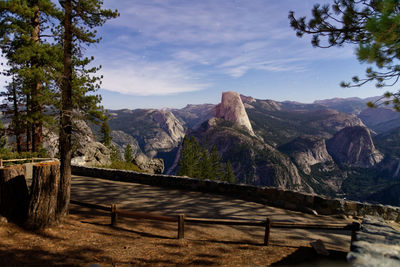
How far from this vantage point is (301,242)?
6395mm

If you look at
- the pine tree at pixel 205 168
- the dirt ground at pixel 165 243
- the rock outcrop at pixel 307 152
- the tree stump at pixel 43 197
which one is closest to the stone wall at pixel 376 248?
the dirt ground at pixel 165 243

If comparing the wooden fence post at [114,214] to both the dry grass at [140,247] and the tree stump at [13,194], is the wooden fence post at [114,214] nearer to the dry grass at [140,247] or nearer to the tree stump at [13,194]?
the dry grass at [140,247]

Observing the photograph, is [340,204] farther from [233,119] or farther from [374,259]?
[233,119]

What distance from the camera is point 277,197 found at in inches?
395

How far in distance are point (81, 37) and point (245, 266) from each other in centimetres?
854

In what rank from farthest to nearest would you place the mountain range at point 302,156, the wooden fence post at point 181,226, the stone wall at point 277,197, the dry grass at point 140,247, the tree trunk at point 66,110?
the mountain range at point 302,156, the stone wall at point 277,197, the tree trunk at point 66,110, the wooden fence post at point 181,226, the dry grass at point 140,247

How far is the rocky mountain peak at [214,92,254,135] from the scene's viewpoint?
15825 centimetres

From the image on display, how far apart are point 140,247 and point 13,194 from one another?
364cm

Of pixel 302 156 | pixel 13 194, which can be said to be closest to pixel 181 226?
pixel 13 194

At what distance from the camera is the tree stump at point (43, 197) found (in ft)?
19.3

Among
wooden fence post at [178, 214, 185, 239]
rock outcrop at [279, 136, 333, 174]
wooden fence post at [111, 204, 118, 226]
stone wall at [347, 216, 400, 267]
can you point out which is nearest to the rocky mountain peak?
rock outcrop at [279, 136, 333, 174]

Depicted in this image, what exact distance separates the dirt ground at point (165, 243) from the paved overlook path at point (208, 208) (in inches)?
1.3

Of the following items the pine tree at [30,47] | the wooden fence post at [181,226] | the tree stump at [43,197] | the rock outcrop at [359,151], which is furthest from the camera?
the rock outcrop at [359,151]

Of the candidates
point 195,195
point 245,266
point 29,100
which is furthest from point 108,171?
point 245,266
